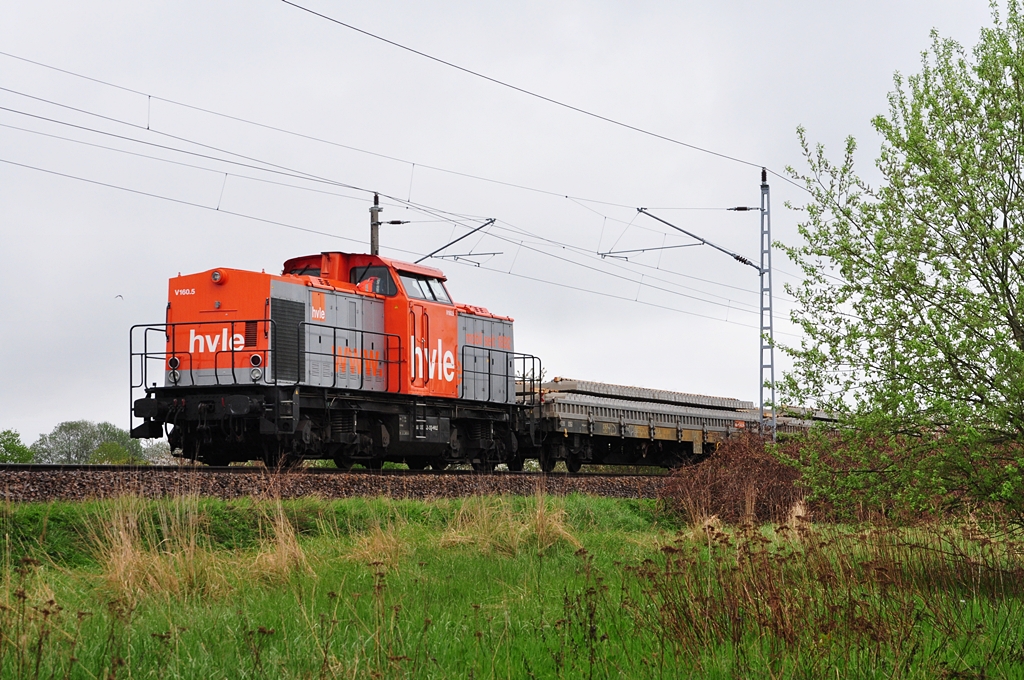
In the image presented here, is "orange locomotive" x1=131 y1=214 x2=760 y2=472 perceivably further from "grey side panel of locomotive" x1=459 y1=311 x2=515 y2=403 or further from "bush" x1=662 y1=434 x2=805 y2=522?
"bush" x1=662 y1=434 x2=805 y2=522

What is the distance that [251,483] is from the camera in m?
12.6

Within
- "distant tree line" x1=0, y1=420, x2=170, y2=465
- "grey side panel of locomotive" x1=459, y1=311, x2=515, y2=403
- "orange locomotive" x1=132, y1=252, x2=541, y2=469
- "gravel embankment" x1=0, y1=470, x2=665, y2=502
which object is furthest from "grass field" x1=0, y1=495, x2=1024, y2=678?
"distant tree line" x1=0, y1=420, x2=170, y2=465

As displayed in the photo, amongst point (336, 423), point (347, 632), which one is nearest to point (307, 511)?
point (336, 423)

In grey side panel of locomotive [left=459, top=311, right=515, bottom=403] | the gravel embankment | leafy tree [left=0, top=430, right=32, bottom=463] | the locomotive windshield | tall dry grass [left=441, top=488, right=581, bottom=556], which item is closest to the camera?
tall dry grass [left=441, top=488, right=581, bottom=556]

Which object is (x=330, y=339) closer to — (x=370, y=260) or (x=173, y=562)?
(x=370, y=260)

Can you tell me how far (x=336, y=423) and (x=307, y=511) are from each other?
4.49m

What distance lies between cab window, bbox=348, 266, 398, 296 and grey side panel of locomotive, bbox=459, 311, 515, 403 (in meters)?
1.79

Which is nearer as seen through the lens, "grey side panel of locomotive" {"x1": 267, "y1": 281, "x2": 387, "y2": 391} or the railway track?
the railway track

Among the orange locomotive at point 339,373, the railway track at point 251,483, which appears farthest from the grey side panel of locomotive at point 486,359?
the railway track at point 251,483

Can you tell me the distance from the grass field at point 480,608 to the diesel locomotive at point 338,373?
4.79 m

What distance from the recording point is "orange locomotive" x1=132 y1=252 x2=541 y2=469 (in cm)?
1524

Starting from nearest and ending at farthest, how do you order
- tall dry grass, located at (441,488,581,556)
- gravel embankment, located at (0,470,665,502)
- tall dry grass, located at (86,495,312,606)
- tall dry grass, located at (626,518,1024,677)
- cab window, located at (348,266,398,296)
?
1. tall dry grass, located at (626,518,1024,677)
2. tall dry grass, located at (86,495,312,606)
3. tall dry grass, located at (441,488,581,556)
4. gravel embankment, located at (0,470,665,502)
5. cab window, located at (348,266,398,296)

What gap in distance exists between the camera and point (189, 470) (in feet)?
41.0

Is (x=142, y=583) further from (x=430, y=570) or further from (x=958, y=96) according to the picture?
(x=958, y=96)
